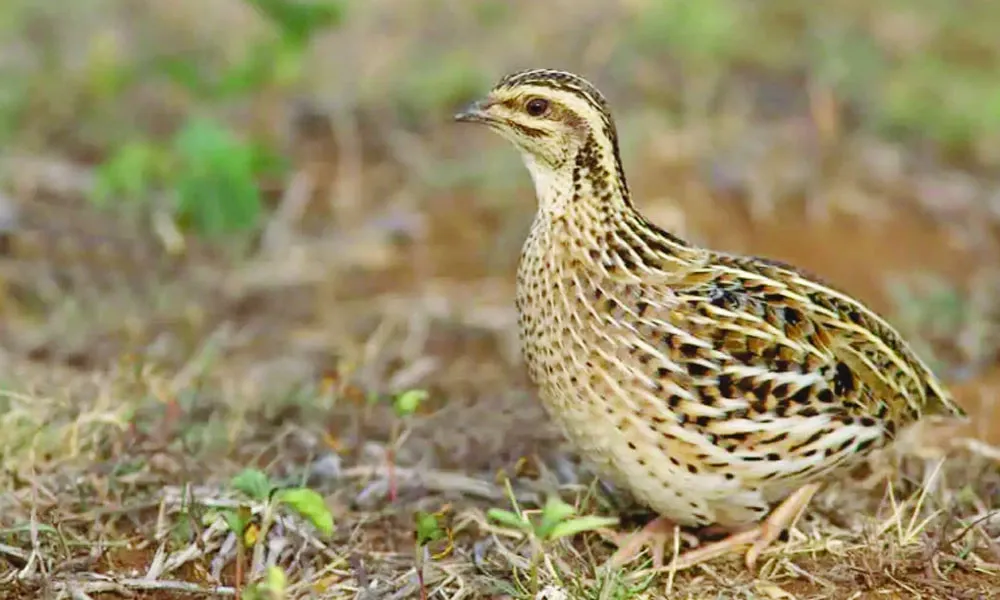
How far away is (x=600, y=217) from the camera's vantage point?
4273 mm

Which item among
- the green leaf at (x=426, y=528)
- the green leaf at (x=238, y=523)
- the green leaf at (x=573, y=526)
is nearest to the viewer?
the green leaf at (x=573, y=526)

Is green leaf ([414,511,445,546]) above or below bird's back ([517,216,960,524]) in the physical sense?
below

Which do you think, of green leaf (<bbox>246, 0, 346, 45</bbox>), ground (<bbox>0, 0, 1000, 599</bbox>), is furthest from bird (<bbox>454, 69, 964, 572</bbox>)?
green leaf (<bbox>246, 0, 346, 45</bbox>)

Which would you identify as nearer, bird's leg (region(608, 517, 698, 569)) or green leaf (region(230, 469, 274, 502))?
green leaf (region(230, 469, 274, 502))

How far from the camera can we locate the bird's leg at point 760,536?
14.1ft

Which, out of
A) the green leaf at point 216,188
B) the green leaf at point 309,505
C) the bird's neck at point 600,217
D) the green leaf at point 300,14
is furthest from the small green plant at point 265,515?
the green leaf at point 300,14

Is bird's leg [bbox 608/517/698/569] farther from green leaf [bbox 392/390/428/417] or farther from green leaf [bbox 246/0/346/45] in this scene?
green leaf [bbox 246/0/346/45]

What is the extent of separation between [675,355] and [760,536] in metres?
0.65

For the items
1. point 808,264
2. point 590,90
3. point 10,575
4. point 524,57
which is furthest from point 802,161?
point 10,575

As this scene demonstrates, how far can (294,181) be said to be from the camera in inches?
→ 293

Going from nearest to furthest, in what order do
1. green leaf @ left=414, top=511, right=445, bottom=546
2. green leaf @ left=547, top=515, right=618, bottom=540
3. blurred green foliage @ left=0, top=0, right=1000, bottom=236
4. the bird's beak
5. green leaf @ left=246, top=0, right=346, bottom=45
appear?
green leaf @ left=547, top=515, right=618, bottom=540 < green leaf @ left=414, top=511, right=445, bottom=546 < the bird's beak < green leaf @ left=246, top=0, right=346, bottom=45 < blurred green foliage @ left=0, top=0, right=1000, bottom=236

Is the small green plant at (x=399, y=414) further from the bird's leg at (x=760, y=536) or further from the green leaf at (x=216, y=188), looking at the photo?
the green leaf at (x=216, y=188)

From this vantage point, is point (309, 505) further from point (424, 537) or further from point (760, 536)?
point (760, 536)

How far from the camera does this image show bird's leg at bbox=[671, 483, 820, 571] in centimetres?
430
